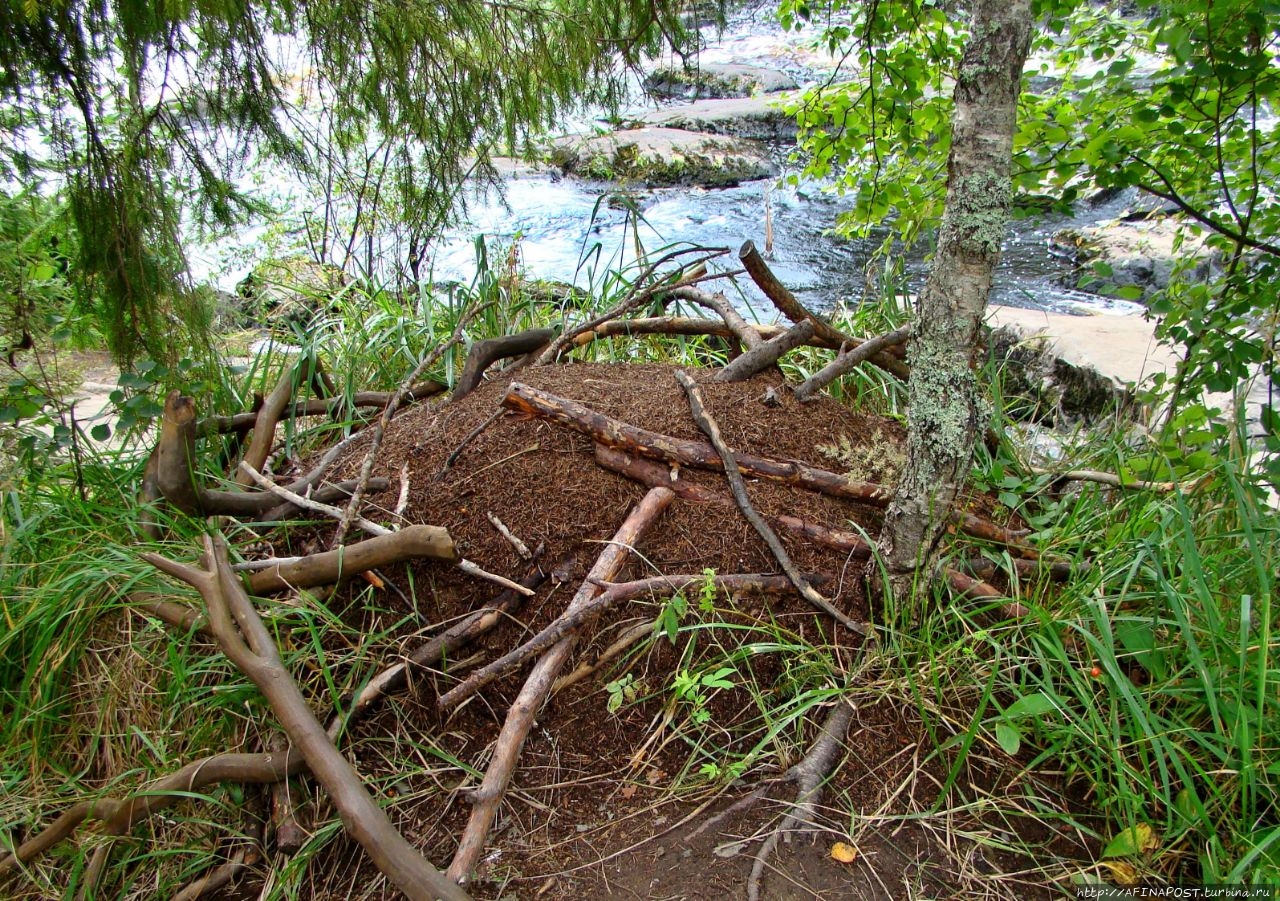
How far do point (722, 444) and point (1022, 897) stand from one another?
1.29m

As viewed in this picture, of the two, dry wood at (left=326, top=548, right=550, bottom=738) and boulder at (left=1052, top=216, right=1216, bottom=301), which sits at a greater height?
dry wood at (left=326, top=548, right=550, bottom=738)

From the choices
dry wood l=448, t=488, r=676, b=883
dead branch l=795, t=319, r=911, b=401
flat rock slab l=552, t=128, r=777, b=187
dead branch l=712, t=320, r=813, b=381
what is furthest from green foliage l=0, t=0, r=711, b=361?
flat rock slab l=552, t=128, r=777, b=187

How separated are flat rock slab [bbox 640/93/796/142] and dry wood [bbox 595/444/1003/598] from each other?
11934mm

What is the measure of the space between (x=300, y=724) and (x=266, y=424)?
145cm

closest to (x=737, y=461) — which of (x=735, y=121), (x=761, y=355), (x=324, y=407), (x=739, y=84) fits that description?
(x=761, y=355)

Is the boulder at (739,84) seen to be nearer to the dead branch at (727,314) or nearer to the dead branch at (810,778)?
the dead branch at (727,314)

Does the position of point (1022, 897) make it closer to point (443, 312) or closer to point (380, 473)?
point (380, 473)

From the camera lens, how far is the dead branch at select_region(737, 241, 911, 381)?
254 centimetres

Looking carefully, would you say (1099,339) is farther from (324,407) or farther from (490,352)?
(324,407)

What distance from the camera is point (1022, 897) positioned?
1.47m

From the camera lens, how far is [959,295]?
1686 mm

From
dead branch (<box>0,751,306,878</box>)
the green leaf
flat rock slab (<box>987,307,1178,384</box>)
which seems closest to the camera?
the green leaf

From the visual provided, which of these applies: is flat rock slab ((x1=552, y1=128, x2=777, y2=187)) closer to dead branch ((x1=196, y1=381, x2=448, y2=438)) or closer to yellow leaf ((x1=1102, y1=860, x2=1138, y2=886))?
dead branch ((x1=196, y1=381, x2=448, y2=438))

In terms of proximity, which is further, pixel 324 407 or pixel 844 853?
pixel 324 407
